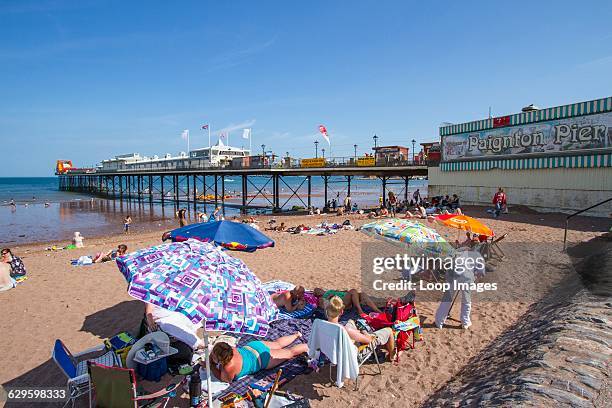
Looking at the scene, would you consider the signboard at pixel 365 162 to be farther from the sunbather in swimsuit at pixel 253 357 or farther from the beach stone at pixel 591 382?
the beach stone at pixel 591 382

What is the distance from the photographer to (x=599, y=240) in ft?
33.9

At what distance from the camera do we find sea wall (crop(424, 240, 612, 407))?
3.03 metres

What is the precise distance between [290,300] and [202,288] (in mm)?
2625

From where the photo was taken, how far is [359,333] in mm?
4270

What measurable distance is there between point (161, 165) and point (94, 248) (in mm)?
45614

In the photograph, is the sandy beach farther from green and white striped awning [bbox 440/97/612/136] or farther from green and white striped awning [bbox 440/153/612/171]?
green and white striped awning [bbox 440/97/612/136]

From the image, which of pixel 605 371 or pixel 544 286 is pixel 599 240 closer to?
pixel 544 286

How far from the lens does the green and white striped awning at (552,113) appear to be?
1479 cm

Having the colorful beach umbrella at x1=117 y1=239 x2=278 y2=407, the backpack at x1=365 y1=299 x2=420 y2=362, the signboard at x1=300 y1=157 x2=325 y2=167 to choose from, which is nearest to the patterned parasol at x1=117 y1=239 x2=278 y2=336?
the colorful beach umbrella at x1=117 y1=239 x2=278 y2=407

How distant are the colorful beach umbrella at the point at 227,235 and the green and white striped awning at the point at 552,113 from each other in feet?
53.7

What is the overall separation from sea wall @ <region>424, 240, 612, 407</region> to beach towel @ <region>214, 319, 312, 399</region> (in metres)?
1.47

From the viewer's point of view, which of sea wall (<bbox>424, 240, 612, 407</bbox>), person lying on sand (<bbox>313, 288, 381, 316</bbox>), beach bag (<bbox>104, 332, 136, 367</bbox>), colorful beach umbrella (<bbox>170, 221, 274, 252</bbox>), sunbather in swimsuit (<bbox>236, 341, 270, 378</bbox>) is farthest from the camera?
person lying on sand (<bbox>313, 288, 381, 316</bbox>)

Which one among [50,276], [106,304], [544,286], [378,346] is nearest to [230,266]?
[378,346]

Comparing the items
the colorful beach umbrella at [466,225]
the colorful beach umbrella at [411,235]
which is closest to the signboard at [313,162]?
the colorful beach umbrella at [466,225]
